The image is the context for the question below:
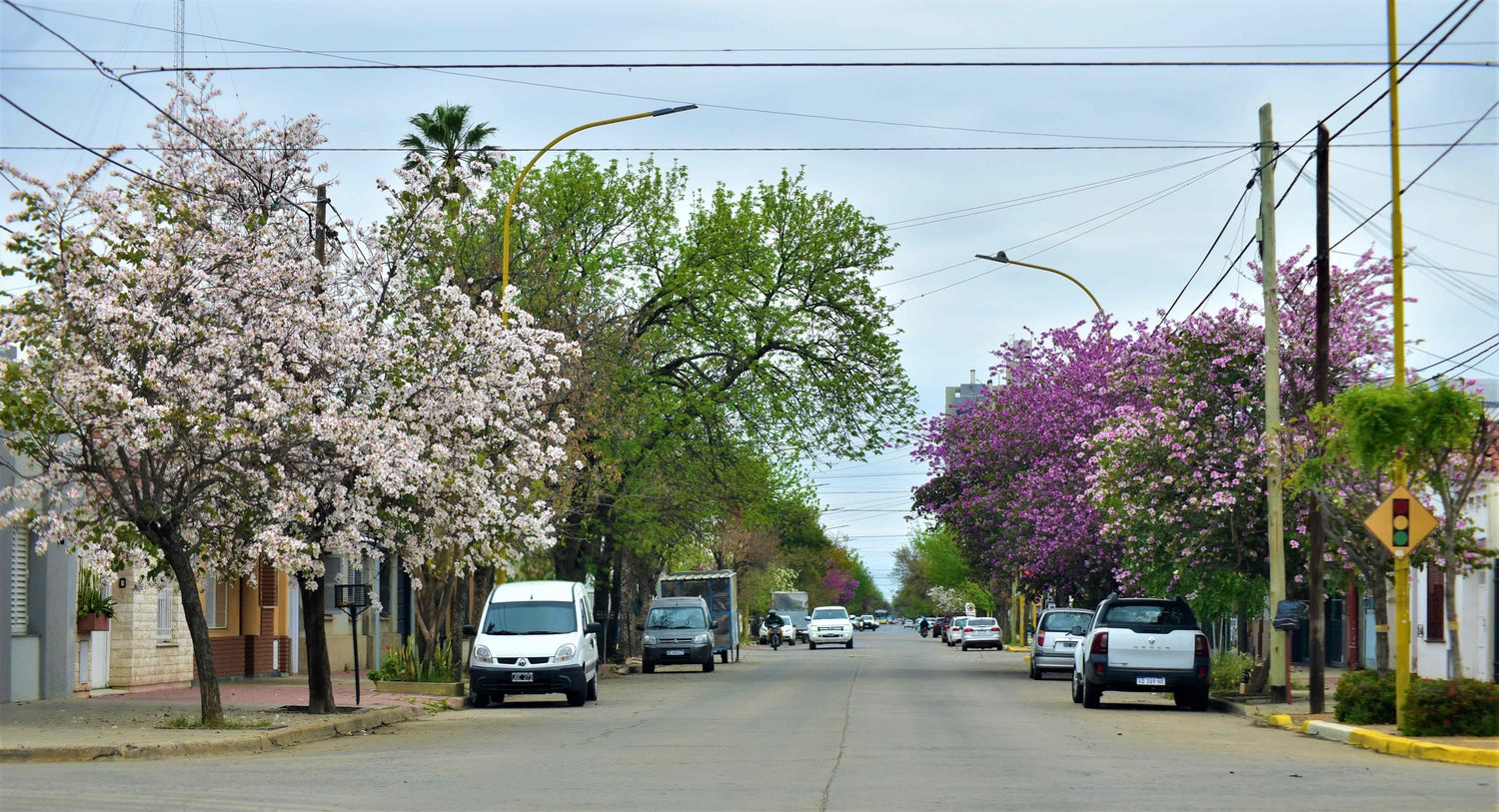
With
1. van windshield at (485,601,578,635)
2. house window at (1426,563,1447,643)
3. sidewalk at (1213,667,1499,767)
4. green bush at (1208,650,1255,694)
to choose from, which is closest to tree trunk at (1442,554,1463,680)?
sidewalk at (1213,667,1499,767)

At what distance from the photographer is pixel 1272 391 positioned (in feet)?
83.0

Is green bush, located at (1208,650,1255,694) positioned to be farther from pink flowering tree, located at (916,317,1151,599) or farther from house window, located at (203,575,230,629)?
house window, located at (203,575,230,629)

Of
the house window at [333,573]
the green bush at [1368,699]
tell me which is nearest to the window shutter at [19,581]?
the house window at [333,573]

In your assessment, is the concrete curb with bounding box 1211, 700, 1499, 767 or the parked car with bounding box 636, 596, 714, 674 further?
the parked car with bounding box 636, 596, 714, 674

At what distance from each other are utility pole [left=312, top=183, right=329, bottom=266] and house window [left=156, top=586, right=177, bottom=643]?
9890 mm

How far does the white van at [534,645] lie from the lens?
2678 cm

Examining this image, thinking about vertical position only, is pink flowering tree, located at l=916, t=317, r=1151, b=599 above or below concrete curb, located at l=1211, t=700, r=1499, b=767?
above

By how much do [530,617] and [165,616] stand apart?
28.1ft

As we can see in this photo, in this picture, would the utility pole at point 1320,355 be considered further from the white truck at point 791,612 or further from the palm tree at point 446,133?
the white truck at point 791,612

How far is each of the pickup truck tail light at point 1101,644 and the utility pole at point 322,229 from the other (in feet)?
41.9

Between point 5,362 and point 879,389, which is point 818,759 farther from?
point 879,389

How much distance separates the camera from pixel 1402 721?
735 inches

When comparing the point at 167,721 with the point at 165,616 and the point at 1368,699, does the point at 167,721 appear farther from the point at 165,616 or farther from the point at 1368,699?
the point at 1368,699

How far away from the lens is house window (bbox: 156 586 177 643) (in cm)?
3167
